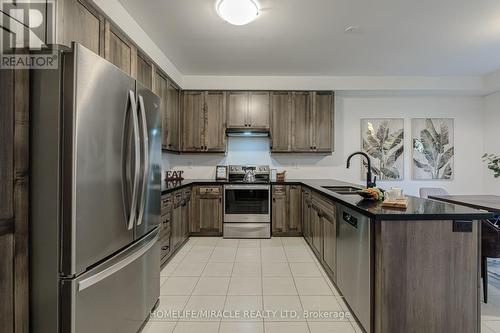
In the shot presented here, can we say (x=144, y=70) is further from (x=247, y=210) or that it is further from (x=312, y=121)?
(x=312, y=121)

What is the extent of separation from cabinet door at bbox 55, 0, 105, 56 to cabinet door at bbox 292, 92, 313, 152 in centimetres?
324

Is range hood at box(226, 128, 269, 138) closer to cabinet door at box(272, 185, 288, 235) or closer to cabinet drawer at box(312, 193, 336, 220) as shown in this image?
cabinet door at box(272, 185, 288, 235)

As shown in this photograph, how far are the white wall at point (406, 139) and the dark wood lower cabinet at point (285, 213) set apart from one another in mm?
701

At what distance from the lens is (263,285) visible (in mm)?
2766

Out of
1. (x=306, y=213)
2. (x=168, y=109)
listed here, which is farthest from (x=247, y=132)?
(x=306, y=213)

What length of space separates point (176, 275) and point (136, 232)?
4.71 ft

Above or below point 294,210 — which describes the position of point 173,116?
above

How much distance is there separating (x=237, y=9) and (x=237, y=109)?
7.83 ft

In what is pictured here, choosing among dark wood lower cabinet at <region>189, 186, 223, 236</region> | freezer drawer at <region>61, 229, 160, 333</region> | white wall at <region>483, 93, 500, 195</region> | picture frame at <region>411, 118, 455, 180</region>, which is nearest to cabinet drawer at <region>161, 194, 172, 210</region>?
freezer drawer at <region>61, 229, 160, 333</region>

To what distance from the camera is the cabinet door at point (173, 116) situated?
4145 millimetres

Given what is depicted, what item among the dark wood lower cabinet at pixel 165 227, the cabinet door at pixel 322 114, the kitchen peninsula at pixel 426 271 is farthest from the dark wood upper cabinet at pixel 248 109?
the kitchen peninsula at pixel 426 271

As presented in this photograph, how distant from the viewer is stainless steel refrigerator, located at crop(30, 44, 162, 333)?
129 cm

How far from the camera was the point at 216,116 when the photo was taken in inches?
189

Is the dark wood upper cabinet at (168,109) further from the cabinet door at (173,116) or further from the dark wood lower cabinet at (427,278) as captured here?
the dark wood lower cabinet at (427,278)
